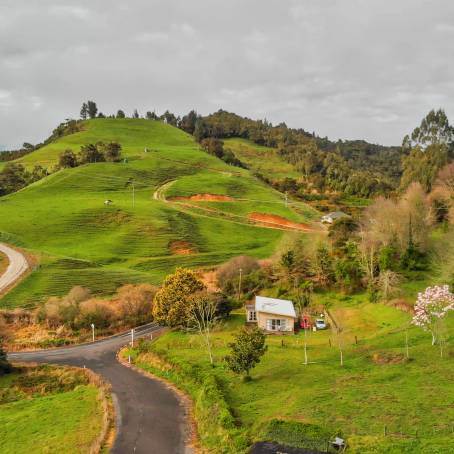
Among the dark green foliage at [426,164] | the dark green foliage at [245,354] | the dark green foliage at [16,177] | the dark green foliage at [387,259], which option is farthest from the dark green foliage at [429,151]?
the dark green foliage at [16,177]

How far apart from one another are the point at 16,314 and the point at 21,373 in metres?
12.8

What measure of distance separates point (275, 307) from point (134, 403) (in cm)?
2127

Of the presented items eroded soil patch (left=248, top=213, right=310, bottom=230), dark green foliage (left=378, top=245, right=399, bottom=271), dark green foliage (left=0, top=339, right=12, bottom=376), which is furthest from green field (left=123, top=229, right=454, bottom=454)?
eroded soil patch (left=248, top=213, right=310, bottom=230)

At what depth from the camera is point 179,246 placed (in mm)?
83500

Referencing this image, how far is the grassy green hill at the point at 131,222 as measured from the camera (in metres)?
66.0

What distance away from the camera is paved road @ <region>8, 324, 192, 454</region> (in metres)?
24.5

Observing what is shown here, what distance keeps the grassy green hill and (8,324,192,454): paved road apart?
14.3 m

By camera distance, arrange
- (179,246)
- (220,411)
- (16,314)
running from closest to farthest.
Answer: (220,411) < (16,314) < (179,246)

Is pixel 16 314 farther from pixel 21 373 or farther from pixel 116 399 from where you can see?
pixel 116 399

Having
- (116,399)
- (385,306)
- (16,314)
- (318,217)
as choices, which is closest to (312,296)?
(385,306)

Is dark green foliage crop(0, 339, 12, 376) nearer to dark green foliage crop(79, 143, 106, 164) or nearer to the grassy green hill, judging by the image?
→ the grassy green hill

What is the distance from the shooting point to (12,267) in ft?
215

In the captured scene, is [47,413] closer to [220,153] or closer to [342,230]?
[342,230]

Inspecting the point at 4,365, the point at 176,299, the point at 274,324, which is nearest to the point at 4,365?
the point at 4,365
